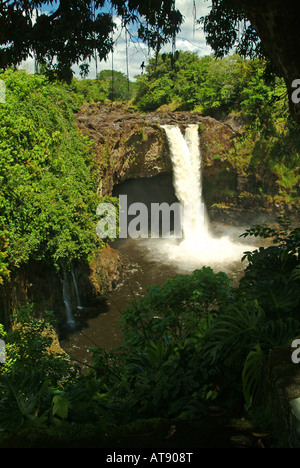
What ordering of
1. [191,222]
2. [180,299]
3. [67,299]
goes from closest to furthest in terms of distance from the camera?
[180,299] → [67,299] → [191,222]

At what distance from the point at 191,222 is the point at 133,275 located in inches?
263

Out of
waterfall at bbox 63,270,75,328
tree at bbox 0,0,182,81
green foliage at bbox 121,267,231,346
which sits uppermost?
tree at bbox 0,0,182,81

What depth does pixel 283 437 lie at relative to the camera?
2.03 metres

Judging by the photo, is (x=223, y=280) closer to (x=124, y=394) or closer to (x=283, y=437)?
(x=124, y=394)

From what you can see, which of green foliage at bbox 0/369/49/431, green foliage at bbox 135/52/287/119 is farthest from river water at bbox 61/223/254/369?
green foliage at bbox 135/52/287/119

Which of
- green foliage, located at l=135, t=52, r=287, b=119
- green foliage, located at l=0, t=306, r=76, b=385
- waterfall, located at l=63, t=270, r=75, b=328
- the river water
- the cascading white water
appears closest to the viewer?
green foliage, located at l=0, t=306, r=76, b=385

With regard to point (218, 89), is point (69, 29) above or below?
below

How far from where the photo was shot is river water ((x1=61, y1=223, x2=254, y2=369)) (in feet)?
34.4

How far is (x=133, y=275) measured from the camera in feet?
49.3

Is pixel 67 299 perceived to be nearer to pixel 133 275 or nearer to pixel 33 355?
pixel 133 275

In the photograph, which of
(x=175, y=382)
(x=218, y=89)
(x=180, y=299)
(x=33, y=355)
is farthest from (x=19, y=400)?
(x=218, y=89)

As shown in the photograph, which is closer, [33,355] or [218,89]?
[33,355]

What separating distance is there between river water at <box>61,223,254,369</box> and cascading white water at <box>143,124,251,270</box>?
0.12m

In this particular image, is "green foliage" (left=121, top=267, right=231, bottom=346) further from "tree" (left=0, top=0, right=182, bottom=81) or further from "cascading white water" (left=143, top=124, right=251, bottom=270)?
"cascading white water" (left=143, top=124, right=251, bottom=270)
